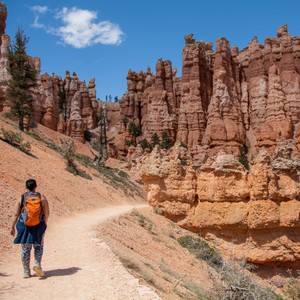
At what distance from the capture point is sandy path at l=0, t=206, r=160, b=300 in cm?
555

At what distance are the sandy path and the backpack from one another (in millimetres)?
1002

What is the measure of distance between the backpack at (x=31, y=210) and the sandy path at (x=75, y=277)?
39.5 inches

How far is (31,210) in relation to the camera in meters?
6.22

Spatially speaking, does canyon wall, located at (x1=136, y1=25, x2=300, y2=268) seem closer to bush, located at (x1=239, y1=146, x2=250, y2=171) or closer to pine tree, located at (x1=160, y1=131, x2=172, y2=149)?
bush, located at (x1=239, y1=146, x2=250, y2=171)

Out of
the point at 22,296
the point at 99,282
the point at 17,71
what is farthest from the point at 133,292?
the point at 17,71

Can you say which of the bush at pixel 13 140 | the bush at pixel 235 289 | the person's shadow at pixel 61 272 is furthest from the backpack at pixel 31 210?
the bush at pixel 13 140

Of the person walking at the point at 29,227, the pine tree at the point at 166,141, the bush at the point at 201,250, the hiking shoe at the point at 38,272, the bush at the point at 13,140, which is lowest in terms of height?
the bush at the point at 201,250

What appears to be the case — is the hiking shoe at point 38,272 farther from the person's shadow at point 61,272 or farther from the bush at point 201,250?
the bush at point 201,250

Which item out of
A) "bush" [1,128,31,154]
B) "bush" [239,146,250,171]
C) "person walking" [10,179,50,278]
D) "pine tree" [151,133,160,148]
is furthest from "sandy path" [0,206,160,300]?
"pine tree" [151,133,160,148]

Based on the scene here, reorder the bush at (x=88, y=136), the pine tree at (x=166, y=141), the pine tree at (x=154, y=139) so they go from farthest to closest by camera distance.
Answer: the bush at (x=88, y=136)
the pine tree at (x=154, y=139)
the pine tree at (x=166, y=141)

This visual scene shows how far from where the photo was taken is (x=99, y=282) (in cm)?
609

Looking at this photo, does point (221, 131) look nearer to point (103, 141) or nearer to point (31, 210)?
point (103, 141)

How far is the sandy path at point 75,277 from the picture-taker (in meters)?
5.55

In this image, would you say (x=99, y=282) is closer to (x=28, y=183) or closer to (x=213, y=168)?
(x=28, y=183)
